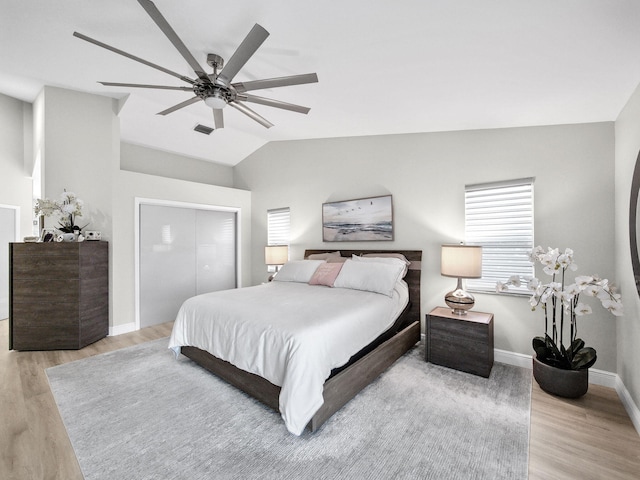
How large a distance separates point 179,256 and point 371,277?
3207 mm

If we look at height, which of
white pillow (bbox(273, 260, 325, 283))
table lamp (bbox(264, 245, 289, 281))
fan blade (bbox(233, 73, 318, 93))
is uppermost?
fan blade (bbox(233, 73, 318, 93))

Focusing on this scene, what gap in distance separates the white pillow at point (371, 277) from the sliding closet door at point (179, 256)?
8.95 feet

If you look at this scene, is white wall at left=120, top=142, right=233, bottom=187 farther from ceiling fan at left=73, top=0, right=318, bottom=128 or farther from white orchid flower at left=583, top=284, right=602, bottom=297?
white orchid flower at left=583, top=284, right=602, bottom=297

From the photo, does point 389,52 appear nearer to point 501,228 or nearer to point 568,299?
point 501,228

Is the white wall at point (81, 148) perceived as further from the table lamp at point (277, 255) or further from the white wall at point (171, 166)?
the table lamp at point (277, 255)

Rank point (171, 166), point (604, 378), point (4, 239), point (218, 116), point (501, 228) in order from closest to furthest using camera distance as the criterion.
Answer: point (604, 378) < point (218, 116) < point (501, 228) < point (4, 239) < point (171, 166)

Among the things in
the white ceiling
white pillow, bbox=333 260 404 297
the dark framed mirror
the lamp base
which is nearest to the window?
the lamp base

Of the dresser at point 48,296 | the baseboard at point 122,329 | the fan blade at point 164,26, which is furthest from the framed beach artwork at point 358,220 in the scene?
the dresser at point 48,296

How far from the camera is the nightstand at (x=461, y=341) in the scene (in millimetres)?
2568

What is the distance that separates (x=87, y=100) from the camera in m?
3.78

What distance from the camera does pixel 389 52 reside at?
1.94 metres

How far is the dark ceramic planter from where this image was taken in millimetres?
2209

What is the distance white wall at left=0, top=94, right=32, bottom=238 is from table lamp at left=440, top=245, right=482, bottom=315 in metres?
6.19

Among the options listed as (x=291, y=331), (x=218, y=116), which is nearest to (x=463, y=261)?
(x=291, y=331)
